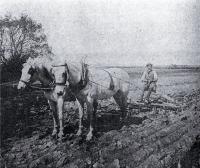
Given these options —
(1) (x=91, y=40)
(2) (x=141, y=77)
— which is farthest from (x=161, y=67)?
(1) (x=91, y=40)

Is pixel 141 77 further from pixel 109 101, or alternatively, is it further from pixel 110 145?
pixel 110 145

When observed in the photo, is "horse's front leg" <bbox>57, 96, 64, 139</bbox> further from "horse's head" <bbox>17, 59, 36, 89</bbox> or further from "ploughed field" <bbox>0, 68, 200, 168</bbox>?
"horse's head" <bbox>17, 59, 36, 89</bbox>

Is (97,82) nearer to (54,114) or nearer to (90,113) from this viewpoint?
(90,113)

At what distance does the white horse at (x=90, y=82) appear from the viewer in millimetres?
2322

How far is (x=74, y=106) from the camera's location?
2.66 m

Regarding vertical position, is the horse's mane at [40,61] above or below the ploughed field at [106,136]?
above

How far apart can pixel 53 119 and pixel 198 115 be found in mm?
1783

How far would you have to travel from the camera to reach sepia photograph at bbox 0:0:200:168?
88.7 inches

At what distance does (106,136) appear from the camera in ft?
8.36

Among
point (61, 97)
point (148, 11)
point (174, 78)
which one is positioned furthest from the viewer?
point (174, 78)

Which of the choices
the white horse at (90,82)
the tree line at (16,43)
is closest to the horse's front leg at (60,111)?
the white horse at (90,82)

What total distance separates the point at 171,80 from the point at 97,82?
3.13 ft

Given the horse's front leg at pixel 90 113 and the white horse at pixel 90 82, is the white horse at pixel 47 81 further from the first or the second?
the horse's front leg at pixel 90 113

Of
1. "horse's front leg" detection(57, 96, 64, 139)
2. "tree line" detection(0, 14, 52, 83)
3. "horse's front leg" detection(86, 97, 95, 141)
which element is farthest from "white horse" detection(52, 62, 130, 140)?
"tree line" detection(0, 14, 52, 83)
